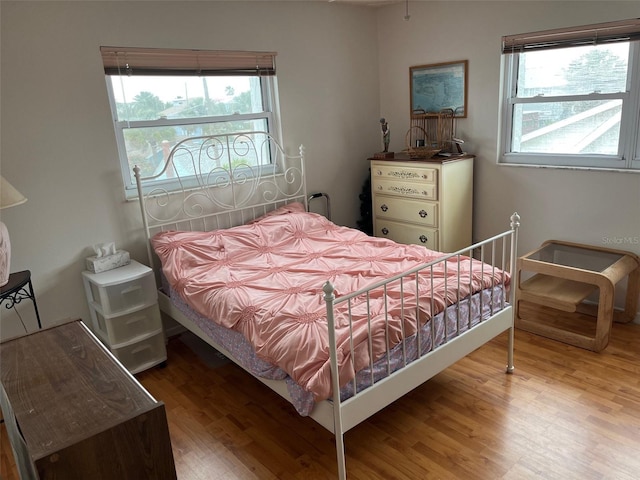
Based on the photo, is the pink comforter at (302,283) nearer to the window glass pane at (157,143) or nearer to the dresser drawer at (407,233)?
the window glass pane at (157,143)

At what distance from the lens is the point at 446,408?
2.55 meters

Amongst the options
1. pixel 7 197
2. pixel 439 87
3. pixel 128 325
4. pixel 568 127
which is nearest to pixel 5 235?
pixel 7 197

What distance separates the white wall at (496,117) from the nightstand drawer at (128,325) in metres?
2.64

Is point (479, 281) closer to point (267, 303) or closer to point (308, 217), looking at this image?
point (267, 303)

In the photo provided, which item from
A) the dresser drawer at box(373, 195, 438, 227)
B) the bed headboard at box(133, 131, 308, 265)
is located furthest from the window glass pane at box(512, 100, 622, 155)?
the bed headboard at box(133, 131, 308, 265)

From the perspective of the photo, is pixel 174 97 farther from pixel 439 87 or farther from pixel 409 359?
pixel 409 359

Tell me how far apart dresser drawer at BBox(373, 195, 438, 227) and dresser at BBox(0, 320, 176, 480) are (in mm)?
2755

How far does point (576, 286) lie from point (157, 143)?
3.01 metres

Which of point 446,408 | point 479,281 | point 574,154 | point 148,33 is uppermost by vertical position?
point 148,33

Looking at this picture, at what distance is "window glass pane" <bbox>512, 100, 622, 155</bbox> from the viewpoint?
128 inches

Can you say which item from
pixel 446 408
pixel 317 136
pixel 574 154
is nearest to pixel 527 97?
pixel 574 154

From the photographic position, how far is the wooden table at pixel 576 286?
297 cm

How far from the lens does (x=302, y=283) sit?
→ 266 centimetres

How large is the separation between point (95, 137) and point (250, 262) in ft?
4.01
